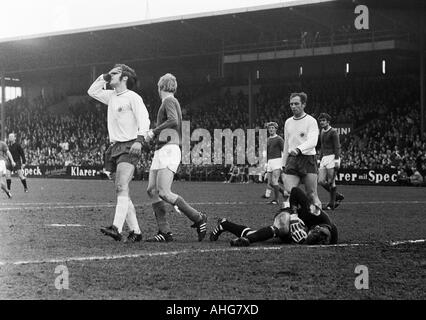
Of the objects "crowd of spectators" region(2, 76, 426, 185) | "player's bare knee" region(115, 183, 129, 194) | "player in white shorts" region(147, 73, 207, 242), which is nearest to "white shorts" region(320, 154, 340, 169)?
"player in white shorts" region(147, 73, 207, 242)

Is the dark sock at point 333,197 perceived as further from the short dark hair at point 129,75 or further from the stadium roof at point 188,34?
the stadium roof at point 188,34

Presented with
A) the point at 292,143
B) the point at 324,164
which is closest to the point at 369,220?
the point at 292,143

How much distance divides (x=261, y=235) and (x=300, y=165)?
330 centimetres

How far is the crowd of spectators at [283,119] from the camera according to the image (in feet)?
124

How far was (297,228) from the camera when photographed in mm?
9406

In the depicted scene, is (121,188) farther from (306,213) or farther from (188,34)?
(188,34)

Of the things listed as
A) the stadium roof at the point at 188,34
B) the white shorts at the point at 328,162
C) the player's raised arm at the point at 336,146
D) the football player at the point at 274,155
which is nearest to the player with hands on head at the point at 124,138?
the player's raised arm at the point at 336,146

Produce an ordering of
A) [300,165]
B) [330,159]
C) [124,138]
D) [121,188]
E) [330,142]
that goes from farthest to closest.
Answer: [330,142] → [330,159] → [300,165] → [124,138] → [121,188]

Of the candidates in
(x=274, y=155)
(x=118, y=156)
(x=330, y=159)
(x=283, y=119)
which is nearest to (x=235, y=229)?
(x=118, y=156)

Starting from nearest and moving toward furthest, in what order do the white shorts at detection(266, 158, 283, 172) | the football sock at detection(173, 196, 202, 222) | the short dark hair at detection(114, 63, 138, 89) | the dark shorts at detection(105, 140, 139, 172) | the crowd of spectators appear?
the dark shorts at detection(105, 140, 139, 172) → the football sock at detection(173, 196, 202, 222) → the short dark hair at detection(114, 63, 138, 89) → the white shorts at detection(266, 158, 283, 172) → the crowd of spectators

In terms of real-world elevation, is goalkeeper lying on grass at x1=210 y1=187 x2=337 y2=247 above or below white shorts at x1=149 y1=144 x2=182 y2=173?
below

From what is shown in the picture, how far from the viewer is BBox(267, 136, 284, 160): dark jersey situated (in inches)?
818

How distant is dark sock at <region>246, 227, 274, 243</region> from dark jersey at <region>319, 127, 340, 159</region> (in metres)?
8.83

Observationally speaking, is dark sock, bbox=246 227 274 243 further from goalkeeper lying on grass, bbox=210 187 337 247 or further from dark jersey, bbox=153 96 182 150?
dark jersey, bbox=153 96 182 150
